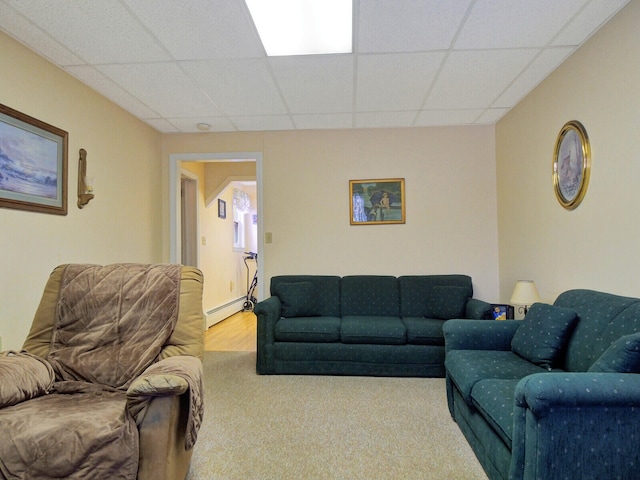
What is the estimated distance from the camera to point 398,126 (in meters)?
3.91

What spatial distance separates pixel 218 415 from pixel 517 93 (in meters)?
3.56

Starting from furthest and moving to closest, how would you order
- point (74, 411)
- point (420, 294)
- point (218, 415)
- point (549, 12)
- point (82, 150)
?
point (420, 294) < point (82, 150) < point (218, 415) < point (549, 12) < point (74, 411)

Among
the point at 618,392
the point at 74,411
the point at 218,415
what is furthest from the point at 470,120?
the point at 74,411

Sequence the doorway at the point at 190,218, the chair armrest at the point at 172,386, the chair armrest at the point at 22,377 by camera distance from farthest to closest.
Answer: the doorway at the point at 190,218
the chair armrest at the point at 22,377
the chair armrest at the point at 172,386

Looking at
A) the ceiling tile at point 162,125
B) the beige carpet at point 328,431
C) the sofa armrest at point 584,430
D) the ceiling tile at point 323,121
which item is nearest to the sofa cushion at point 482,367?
the beige carpet at point 328,431

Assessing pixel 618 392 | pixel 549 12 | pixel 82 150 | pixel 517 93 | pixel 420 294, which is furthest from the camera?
pixel 420 294

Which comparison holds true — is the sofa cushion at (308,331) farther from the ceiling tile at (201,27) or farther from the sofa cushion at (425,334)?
the ceiling tile at (201,27)

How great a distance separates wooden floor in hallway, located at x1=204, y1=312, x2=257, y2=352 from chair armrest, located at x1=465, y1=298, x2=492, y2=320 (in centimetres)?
235

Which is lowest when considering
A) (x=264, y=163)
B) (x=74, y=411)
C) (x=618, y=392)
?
(x=74, y=411)

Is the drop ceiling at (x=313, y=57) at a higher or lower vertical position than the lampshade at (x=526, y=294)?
higher

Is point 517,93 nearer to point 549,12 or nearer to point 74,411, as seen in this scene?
point 549,12

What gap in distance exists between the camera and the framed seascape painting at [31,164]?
2.18 meters

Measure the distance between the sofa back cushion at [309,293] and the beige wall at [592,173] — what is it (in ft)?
5.96

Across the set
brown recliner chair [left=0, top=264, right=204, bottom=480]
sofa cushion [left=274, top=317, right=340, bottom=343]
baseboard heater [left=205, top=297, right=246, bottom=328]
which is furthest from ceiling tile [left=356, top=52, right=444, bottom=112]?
baseboard heater [left=205, top=297, right=246, bottom=328]
